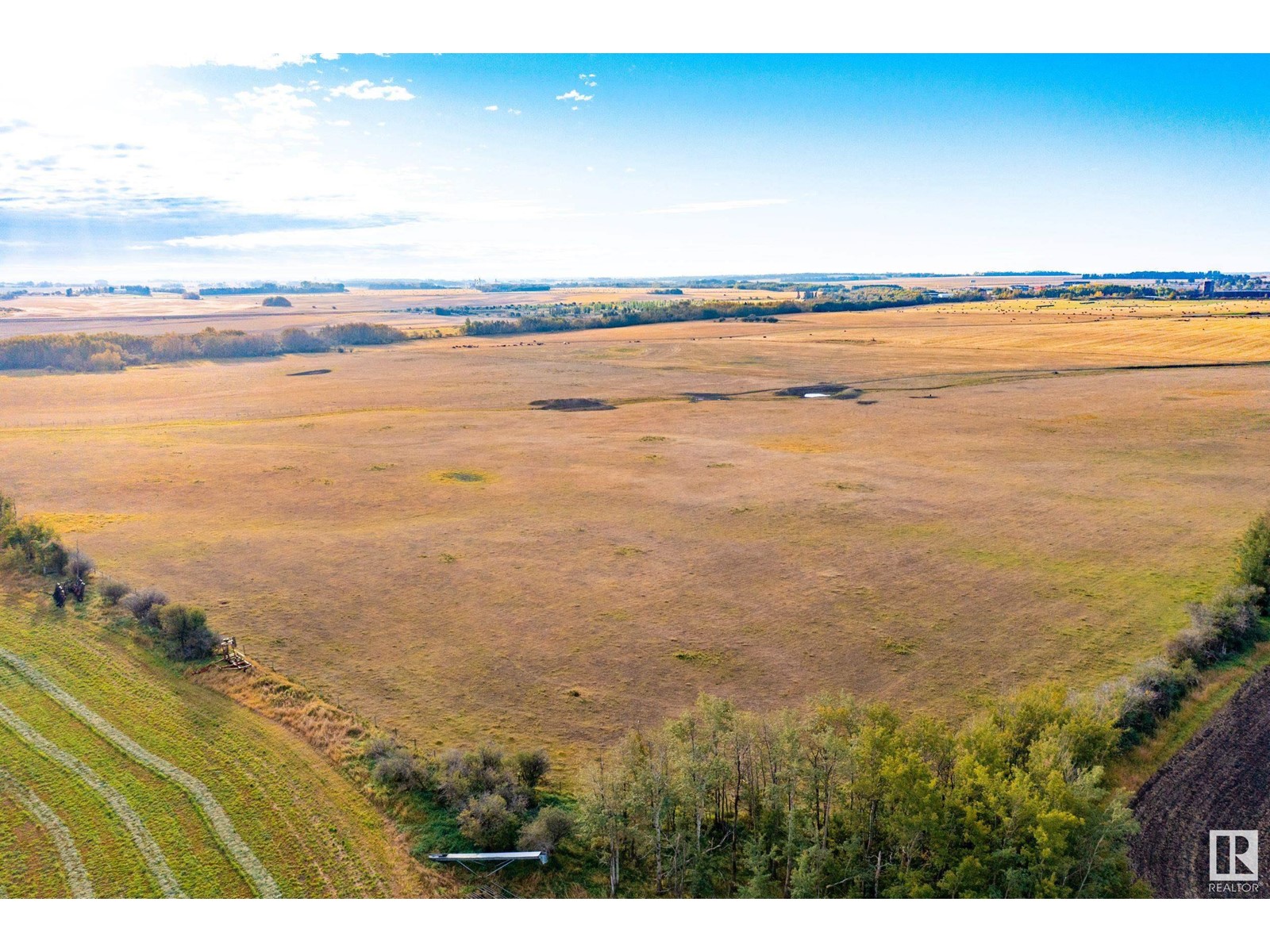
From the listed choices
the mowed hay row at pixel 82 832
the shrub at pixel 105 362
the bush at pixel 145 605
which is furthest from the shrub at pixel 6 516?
the shrub at pixel 105 362

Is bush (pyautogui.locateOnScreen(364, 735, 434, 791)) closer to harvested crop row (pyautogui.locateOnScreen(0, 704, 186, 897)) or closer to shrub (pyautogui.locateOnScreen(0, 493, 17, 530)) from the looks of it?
harvested crop row (pyautogui.locateOnScreen(0, 704, 186, 897))

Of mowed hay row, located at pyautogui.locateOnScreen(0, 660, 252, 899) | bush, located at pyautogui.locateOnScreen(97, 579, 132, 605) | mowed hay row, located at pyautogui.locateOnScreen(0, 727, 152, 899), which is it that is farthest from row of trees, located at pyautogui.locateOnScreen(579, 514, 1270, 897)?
bush, located at pyautogui.locateOnScreen(97, 579, 132, 605)

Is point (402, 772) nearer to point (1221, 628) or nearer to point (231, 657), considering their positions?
point (231, 657)

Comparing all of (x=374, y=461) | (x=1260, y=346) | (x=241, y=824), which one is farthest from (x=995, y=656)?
(x=1260, y=346)

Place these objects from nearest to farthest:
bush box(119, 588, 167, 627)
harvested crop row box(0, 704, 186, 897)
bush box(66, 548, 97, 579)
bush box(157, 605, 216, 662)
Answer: harvested crop row box(0, 704, 186, 897), bush box(157, 605, 216, 662), bush box(119, 588, 167, 627), bush box(66, 548, 97, 579)

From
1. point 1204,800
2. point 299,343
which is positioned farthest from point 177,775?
point 299,343

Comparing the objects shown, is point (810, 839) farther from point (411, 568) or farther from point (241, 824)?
point (411, 568)
